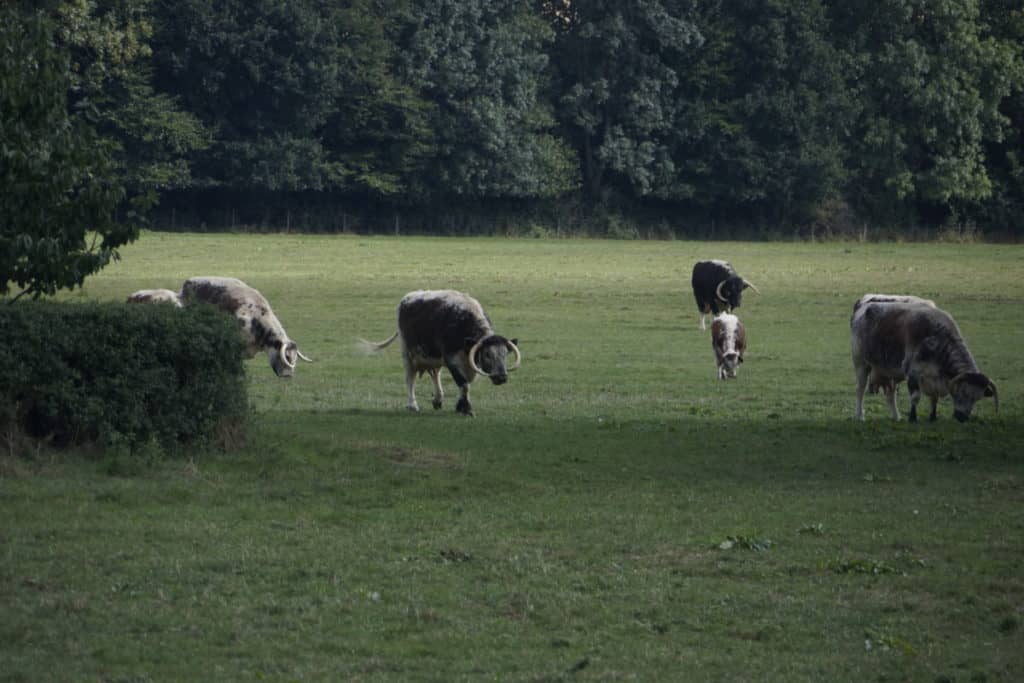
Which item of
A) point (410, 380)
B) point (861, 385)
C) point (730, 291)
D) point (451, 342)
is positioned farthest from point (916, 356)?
point (730, 291)

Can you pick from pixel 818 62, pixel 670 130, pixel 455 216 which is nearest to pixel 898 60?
pixel 818 62

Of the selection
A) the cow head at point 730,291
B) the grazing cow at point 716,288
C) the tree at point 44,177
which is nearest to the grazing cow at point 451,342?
the tree at point 44,177

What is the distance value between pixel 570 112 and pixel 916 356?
203 feet

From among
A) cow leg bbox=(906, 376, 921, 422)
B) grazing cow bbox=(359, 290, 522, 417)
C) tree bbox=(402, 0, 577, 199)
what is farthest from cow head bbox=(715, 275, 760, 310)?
tree bbox=(402, 0, 577, 199)

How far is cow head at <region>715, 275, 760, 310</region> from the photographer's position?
1368 inches

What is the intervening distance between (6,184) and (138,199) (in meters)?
1.58

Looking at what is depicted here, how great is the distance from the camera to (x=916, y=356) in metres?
19.3

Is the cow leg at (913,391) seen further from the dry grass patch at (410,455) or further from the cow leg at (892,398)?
the dry grass patch at (410,455)

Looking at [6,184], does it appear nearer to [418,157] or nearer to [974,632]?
[974,632]

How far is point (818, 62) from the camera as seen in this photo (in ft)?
261

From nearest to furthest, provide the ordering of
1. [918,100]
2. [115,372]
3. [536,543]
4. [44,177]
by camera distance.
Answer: [536,543]
[115,372]
[44,177]
[918,100]

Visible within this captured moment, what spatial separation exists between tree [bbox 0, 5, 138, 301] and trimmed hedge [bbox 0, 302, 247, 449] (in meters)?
0.80

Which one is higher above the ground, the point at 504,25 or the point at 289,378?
the point at 504,25

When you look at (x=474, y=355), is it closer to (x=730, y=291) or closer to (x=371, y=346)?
(x=371, y=346)
